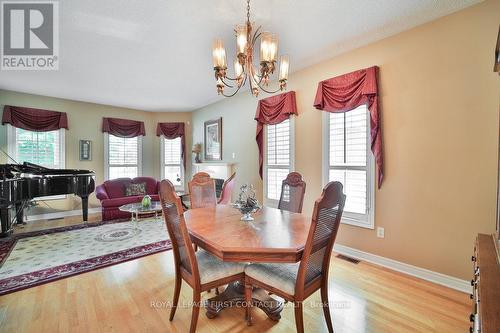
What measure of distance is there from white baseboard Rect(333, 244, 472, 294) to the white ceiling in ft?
8.81

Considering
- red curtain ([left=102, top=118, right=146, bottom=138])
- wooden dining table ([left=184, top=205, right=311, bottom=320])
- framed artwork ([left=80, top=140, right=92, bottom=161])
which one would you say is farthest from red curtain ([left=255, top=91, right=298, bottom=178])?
framed artwork ([left=80, top=140, right=92, bottom=161])

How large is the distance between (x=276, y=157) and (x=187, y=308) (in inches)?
106

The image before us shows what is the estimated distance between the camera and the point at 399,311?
188cm

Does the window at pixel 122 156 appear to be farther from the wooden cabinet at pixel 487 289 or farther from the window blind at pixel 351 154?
the wooden cabinet at pixel 487 289

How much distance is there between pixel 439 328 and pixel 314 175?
2.09 meters

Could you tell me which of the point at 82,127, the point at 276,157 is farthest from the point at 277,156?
the point at 82,127

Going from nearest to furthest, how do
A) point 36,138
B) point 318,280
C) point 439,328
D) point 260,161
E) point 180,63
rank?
point 318,280, point 439,328, point 180,63, point 260,161, point 36,138

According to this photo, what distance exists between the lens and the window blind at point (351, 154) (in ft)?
9.47

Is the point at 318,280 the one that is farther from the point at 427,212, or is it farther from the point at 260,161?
the point at 260,161

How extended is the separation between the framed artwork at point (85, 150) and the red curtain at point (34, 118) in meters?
0.50

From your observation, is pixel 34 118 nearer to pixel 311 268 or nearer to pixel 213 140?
pixel 213 140

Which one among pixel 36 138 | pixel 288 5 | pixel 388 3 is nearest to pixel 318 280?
pixel 288 5

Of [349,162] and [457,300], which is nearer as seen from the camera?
[457,300]

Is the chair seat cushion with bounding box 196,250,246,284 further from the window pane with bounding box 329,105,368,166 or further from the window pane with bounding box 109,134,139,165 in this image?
the window pane with bounding box 109,134,139,165
